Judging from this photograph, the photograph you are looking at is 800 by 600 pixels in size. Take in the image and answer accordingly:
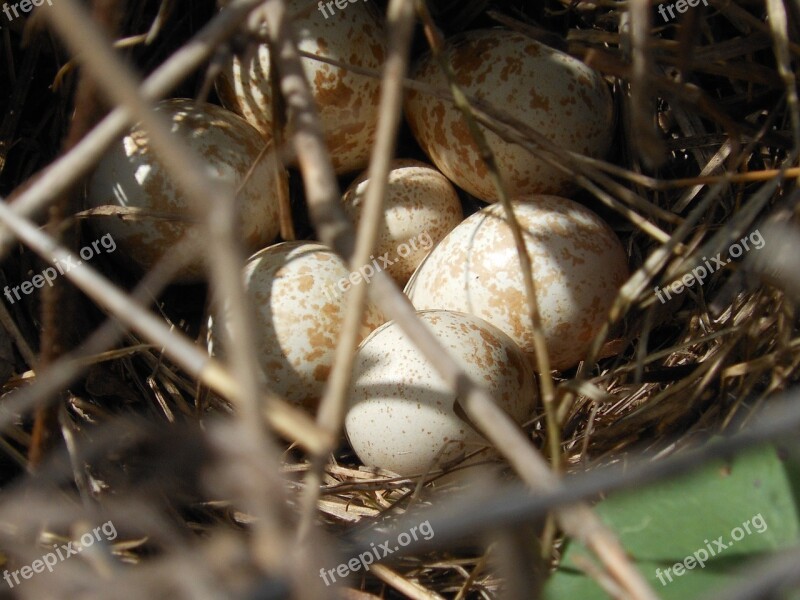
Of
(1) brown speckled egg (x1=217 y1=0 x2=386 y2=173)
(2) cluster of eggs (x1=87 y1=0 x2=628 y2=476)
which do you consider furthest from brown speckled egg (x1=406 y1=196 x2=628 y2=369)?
(1) brown speckled egg (x1=217 y1=0 x2=386 y2=173)

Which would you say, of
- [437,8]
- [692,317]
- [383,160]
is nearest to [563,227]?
[692,317]

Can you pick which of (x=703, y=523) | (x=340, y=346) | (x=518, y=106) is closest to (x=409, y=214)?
(x=518, y=106)

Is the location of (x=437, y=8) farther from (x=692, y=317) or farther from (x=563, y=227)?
(x=692, y=317)

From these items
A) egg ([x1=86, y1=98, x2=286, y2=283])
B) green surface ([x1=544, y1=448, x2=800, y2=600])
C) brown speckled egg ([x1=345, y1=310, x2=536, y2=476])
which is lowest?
green surface ([x1=544, y1=448, x2=800, y2=600])

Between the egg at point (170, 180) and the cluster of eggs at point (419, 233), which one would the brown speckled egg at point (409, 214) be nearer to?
the cluster of eggs at point (419, 233)

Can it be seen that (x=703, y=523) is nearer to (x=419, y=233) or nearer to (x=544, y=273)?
(x=544, y=273)

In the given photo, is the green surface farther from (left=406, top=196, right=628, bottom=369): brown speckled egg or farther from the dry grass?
(left=406, top=196, right=628, bottom=369): brown speckled egg

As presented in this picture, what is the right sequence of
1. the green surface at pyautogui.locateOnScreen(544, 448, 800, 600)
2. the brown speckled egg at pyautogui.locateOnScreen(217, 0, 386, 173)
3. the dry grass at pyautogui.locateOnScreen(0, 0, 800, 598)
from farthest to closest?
1. the brown speckled egg at pyautogui.locateOnScreen(217, 0, 386, 173)
2. the green surface at pyautogui.locateOnScreen(544, 448, 800, 600)
3. the dry grass at pyautogui.locateOnScreen(0, 0, 800, 598)
